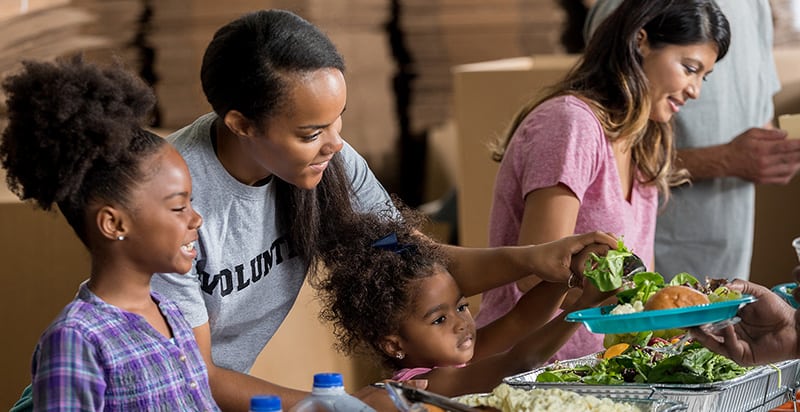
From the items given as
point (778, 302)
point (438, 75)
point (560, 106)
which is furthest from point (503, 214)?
point (438, 75)

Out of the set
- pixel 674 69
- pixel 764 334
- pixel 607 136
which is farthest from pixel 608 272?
pixel 674 69

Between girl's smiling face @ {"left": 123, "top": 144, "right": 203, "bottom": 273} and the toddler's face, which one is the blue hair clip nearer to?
the toddler's face

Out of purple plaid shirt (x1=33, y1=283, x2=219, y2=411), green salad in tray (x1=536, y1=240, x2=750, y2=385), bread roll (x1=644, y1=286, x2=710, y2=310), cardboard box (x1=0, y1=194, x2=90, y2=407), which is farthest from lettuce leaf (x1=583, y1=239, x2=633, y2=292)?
cardboard box (x1=0, y1=194, x2=90, y2=407)

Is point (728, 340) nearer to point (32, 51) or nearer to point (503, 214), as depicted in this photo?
point (503, 214)

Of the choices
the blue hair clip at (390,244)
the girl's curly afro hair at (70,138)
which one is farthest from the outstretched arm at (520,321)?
the girl's curly afro hair at (70,138)

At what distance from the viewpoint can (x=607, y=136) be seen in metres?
2.38

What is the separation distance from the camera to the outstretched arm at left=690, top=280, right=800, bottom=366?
1796 millimetres

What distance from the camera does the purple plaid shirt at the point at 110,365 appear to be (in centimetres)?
143

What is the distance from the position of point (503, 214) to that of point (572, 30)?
194 cm

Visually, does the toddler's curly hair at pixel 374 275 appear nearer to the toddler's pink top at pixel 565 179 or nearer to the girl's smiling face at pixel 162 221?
the toddler's pink top at pixel 565 179

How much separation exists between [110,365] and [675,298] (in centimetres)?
80

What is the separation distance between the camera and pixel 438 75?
4223mm

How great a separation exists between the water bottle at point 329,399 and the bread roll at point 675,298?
49 cm

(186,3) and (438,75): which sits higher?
(186,3)
